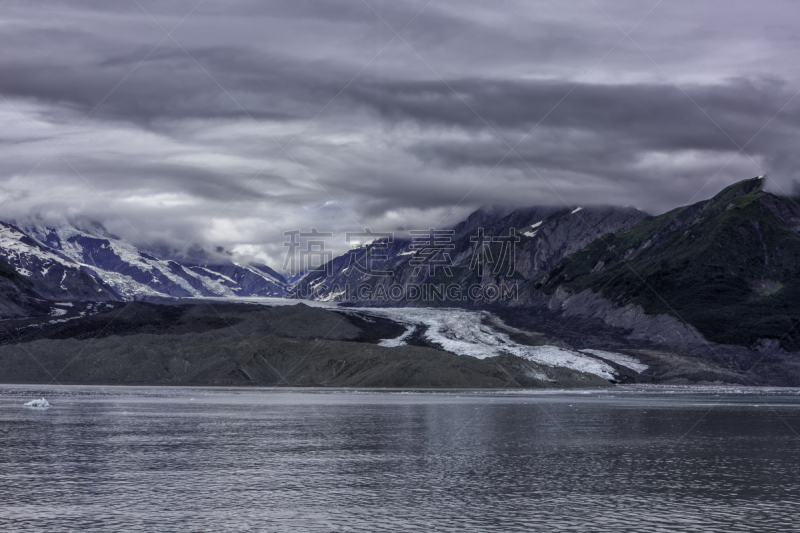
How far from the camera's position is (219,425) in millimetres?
74500

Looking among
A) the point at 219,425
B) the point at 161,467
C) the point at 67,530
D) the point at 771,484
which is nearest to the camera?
the point at 67,530

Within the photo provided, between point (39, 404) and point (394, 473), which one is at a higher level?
point (39, 404)

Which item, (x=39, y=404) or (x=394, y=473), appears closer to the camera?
(x=394, y=473)

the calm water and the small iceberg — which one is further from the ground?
the small iceberg

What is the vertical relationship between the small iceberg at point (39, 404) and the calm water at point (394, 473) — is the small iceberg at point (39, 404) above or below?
above

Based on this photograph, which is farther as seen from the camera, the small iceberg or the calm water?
the small iceberg

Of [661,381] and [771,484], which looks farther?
[661,381]

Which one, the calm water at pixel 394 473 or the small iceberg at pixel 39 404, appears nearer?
the calm water at pixel 394 473

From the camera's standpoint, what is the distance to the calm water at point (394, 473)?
1276 inches

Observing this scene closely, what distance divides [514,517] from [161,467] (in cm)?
2437

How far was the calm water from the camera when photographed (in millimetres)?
32406

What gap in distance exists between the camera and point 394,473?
4484 cm

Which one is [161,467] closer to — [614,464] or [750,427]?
[614,464]

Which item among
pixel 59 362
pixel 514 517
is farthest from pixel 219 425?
pixel 59 362
